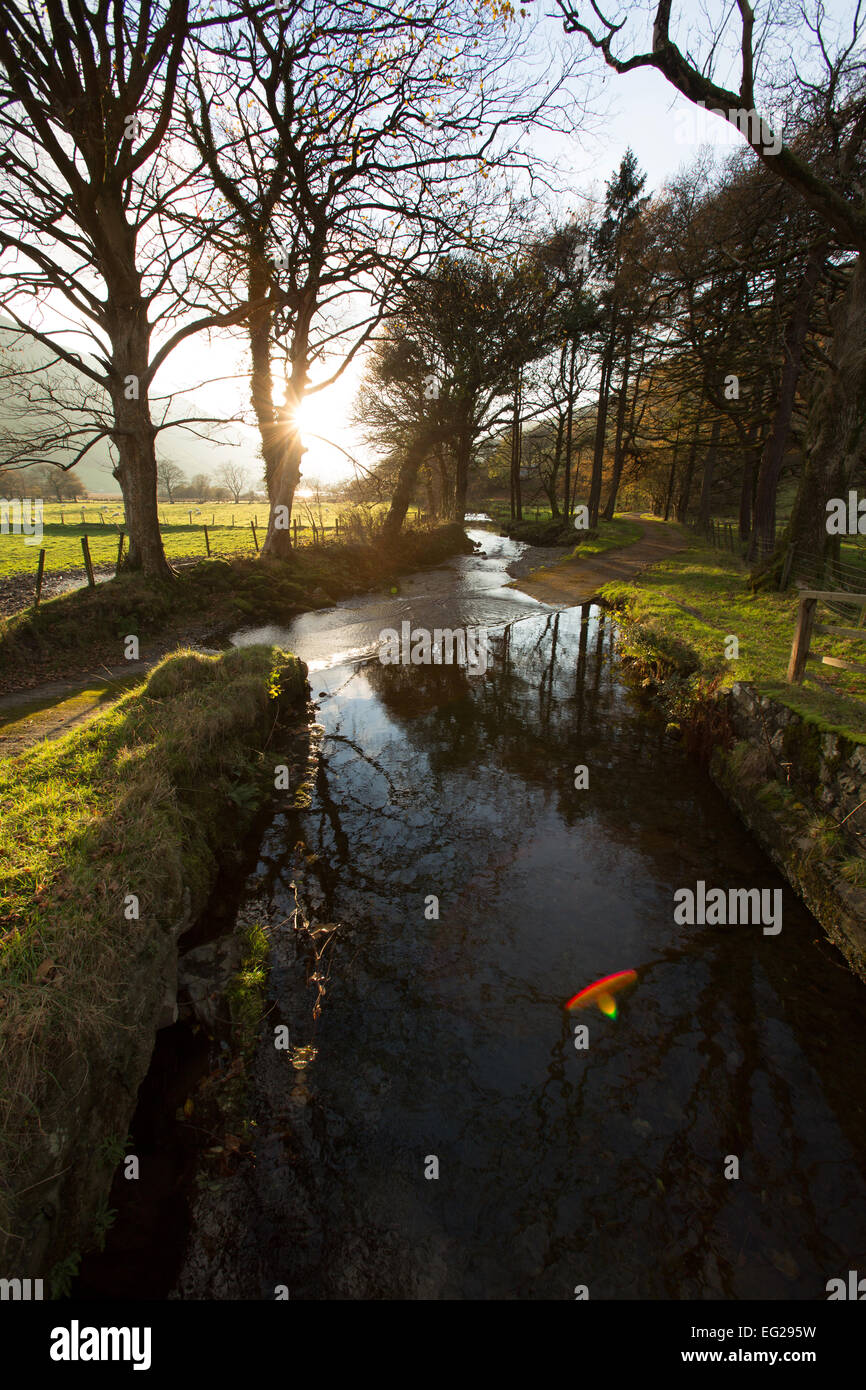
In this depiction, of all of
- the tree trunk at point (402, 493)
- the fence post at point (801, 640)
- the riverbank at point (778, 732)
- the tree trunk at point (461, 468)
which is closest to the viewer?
the riverbank at point (778, 732)

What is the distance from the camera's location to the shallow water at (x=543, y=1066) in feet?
10.2

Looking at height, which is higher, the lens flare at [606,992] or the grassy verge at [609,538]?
the grassy verge at [609,538]

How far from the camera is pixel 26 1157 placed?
8.79 feet

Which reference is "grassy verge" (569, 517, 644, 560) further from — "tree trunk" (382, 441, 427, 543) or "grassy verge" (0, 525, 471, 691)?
"grassy verge" (0, 525, 471, 691)

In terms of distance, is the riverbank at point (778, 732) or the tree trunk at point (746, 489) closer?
the riverbank at point (778, 732)

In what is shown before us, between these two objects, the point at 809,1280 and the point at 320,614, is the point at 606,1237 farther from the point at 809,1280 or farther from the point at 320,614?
the point at 320,614

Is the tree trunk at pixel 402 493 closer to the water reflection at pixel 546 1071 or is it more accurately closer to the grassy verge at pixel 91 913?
the grassy verge at pixel 91 913

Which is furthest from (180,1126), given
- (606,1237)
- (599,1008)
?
(599,1008)
